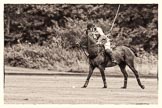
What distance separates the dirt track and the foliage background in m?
2.31

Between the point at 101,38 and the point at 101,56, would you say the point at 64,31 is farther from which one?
the point at 101,56

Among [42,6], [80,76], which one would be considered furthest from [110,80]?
[42,6]

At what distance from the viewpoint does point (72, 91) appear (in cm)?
2230

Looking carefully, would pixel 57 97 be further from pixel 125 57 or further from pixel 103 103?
pixel 125 57

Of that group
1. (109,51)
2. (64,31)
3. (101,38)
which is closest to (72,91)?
(109,51)

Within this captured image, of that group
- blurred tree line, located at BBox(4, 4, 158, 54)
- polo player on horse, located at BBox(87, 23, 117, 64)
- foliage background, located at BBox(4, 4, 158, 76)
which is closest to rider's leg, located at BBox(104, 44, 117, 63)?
polo player on horse, located at BBox(87, 23, 117, 64)

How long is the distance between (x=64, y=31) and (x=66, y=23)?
1142mm

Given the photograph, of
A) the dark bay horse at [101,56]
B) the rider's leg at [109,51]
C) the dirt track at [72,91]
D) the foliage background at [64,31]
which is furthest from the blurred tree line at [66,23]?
the rider's leg at [109,51]

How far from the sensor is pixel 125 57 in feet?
75.5

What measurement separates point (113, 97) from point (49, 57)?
821 cm

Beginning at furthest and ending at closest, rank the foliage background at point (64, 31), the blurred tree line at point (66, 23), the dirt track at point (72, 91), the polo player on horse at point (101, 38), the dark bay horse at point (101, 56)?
the blurred tree line at point (66, 23), the foliage background at point (64, 31), the polo player on horse at point (101, 38), the dark bay horse at point (101, 56), the dirt track at point (72, 91)

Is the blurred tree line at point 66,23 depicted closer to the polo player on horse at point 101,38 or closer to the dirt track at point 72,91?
the dirt track at point 72,91

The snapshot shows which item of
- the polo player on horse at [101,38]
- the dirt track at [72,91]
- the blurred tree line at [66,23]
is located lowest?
the dirt track at [72,91]

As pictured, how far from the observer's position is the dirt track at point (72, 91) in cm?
2042
